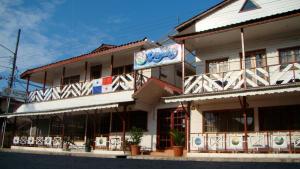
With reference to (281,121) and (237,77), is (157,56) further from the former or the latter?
→ (281,121)

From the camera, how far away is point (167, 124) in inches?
735

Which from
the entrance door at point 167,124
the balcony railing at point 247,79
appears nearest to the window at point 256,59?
the balcony railing at point 247,79

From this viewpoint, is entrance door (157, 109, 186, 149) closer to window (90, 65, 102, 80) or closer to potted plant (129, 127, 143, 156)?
potted plant (129, 127, 143, 156)

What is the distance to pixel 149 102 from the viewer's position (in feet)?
63.1

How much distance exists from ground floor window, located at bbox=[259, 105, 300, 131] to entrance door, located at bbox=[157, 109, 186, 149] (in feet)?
14.3

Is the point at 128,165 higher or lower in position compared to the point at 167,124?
lower

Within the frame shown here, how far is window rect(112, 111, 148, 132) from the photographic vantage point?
19.6 meters

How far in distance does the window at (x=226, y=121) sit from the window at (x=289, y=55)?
112 inches

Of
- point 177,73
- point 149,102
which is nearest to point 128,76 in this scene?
point 149,102

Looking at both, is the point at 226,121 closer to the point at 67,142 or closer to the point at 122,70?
the point at 122,70

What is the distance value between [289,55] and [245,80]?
123 inches

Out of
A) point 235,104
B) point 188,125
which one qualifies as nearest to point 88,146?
point 188,125

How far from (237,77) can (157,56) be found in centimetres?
425

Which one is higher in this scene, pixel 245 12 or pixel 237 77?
pixel 245 12
